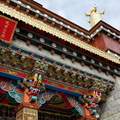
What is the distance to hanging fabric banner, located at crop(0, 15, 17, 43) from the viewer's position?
6.68 metres

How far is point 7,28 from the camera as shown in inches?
270

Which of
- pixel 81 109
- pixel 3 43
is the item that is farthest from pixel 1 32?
pixel 81 109

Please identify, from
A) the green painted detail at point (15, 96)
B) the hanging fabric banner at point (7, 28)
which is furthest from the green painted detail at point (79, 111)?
the hanging fabric banner at point (7, 28)

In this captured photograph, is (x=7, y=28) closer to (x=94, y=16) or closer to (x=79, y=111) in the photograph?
(x=79, y=111)

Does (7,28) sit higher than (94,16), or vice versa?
(94,16)

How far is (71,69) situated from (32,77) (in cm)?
208

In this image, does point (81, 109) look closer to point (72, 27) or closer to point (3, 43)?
point (3, 43)

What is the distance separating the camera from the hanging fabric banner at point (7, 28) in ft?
21.9

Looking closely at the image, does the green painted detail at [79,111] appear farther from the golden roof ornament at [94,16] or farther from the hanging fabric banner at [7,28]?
the golden roof ornament at [94,16]

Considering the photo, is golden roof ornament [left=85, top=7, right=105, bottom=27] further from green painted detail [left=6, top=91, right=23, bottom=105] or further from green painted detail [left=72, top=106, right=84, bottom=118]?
green painted detail [left=6, top=91, right=23, bottom=105]

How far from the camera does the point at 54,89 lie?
325 inches

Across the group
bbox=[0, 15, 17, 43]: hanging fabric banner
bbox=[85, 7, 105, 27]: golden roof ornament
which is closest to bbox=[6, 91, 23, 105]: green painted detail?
bbox=[0, 15, 17, 43]: hanging fabric banner

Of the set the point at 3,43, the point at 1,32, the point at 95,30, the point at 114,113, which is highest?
the point at 95,30

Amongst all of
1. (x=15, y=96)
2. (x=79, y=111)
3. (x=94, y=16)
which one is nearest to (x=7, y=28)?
(x=15, y=96)
